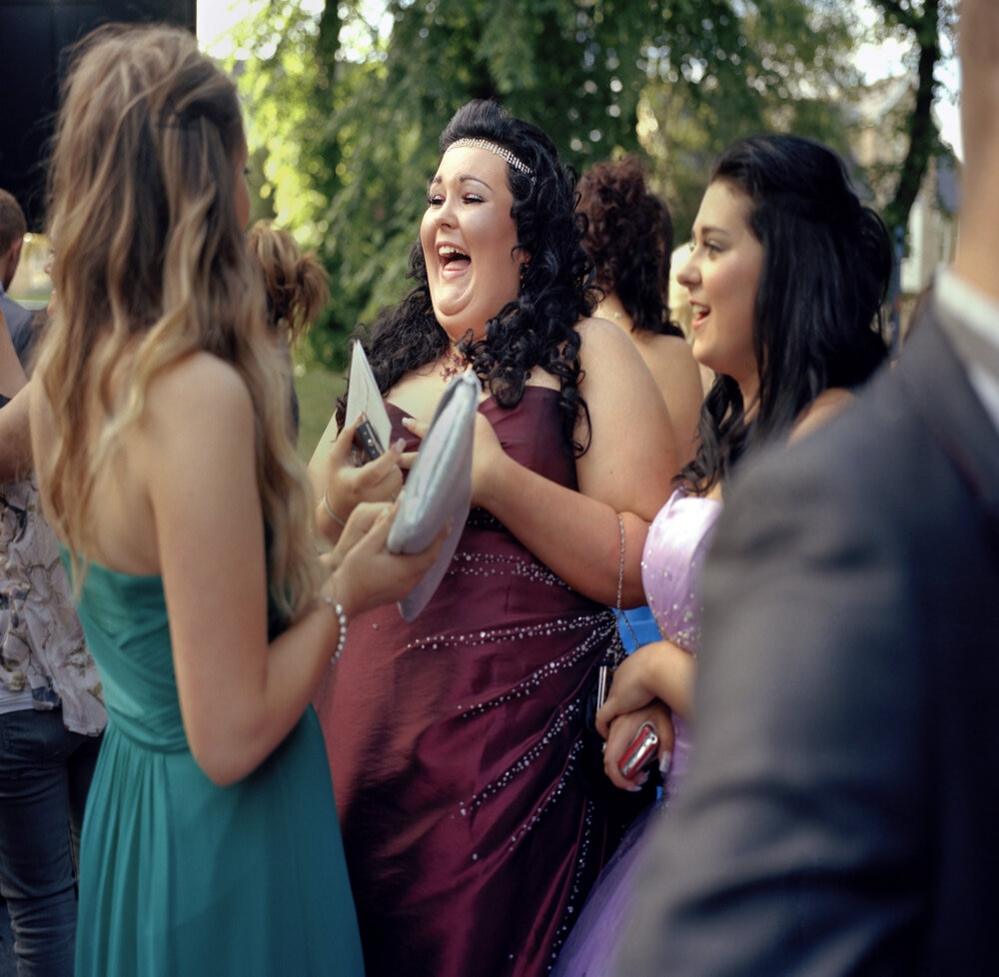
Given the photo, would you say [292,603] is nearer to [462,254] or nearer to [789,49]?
[462,254]

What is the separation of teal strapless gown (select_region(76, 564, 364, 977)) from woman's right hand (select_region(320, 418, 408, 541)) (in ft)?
1.39

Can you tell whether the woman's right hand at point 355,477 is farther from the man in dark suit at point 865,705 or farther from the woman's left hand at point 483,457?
the man in dark suit at point 865,705

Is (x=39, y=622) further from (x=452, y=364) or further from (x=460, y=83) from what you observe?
(x=460, y=83)

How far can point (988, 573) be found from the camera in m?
0.61

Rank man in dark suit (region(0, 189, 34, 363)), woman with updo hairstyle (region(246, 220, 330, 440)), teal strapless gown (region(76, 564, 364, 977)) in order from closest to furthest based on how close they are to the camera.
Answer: teal strapless gown (region(76, 564, 364, 977)) < man in dark suit (region(0, 189, 34, 363)) < woman with updo hairstyle (region(246, 220, 330, 440))

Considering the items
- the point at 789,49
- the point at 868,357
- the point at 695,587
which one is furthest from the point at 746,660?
the point at 789,49

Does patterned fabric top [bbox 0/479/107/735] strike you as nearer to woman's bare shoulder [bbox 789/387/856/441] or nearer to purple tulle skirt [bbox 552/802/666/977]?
purple tulle skirt [bbox 552/802/666/977]

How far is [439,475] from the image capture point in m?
1.72

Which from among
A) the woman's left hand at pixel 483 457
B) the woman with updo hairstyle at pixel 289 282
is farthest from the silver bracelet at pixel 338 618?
the woman with updo hairstyle at pixel 289 282

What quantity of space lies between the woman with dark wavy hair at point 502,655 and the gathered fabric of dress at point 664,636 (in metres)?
0.05

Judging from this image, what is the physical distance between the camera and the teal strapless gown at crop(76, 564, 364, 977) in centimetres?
166

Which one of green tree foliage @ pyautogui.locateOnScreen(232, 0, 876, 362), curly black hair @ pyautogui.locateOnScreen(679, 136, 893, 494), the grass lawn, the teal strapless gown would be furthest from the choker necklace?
the grass lawn

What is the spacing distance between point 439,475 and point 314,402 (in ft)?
45.6

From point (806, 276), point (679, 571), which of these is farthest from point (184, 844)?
point (806, 276)
